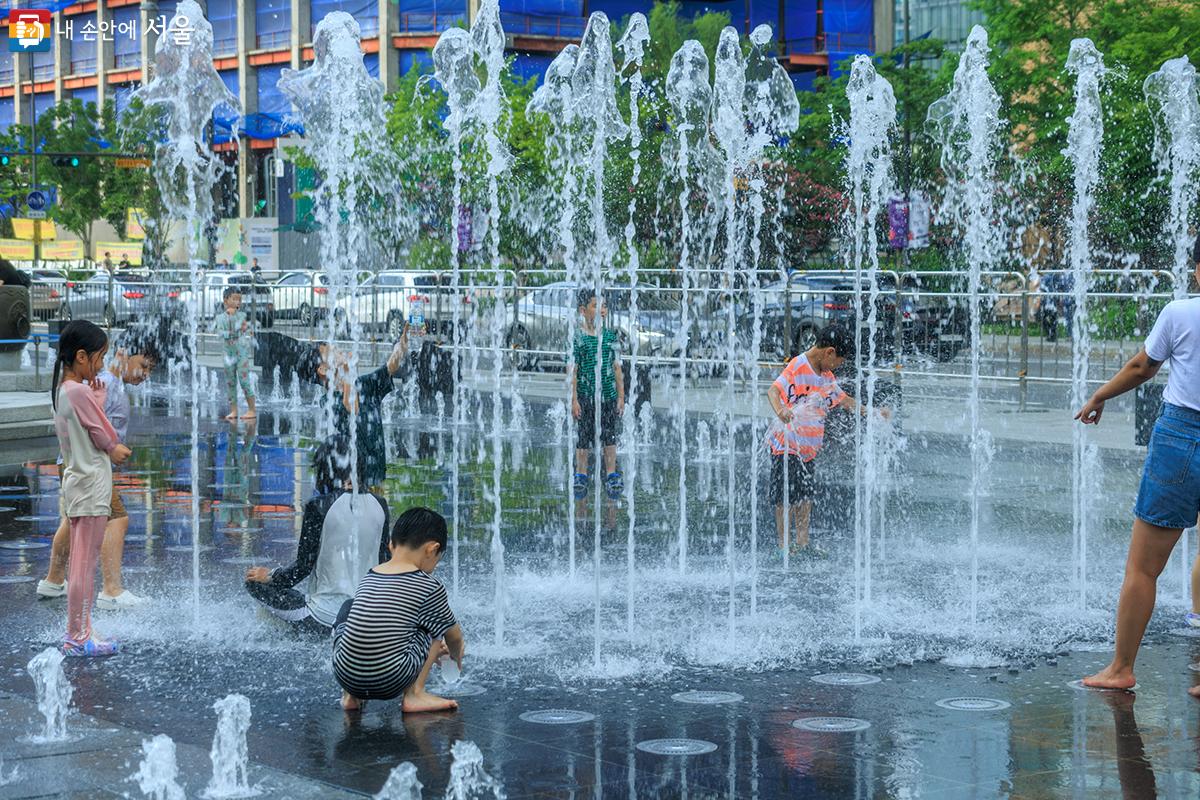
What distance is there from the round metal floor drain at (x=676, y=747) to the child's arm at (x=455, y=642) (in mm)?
901

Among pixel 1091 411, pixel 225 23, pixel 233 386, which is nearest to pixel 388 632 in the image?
pixel 1091 411

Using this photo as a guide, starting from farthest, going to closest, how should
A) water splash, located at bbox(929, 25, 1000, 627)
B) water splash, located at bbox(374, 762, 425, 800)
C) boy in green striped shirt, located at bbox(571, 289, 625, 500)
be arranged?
boy in green striped shirt, located at bbox(571, 289, 625, 500) → water splash, located at bbox(929, 25, 1000, 627) → water splash, located at bbox(374, 762, 425, 800)

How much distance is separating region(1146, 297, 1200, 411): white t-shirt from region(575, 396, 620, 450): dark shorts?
18.6ft

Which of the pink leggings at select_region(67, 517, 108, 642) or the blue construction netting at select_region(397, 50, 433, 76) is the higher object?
the blue construction netting at select_region(397, 50, 433, 76)

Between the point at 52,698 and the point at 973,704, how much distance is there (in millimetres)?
3329

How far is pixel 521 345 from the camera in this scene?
24.0 meters

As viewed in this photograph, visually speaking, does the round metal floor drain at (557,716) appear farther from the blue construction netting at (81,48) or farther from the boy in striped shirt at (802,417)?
the blue construction netting at (81,48)

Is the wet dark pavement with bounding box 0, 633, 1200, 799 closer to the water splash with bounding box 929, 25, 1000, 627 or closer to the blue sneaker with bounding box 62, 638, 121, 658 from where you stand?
the blue sneaker with bounding box 62, 638, 121, 658

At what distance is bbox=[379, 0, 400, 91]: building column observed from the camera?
54.4 meters

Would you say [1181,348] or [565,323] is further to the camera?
[565,323]

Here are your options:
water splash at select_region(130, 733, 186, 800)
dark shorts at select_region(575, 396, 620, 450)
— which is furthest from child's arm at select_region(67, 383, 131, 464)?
dark shorts at select_region(575, 396, 620, 450)

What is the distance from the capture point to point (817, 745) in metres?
5.53

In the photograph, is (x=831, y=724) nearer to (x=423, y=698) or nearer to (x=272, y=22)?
(x=423, y=698)

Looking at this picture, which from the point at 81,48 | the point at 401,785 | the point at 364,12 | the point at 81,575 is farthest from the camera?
the point at 81,48
